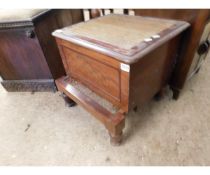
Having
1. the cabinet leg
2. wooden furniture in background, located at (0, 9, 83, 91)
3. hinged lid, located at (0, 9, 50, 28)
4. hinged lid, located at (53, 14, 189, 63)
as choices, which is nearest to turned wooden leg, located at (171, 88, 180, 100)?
the cabinet leg

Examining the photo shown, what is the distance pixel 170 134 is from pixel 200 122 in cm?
21

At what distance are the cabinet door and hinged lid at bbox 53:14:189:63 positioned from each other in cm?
Answer: 29

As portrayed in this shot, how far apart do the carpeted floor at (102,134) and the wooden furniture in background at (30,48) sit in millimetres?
169

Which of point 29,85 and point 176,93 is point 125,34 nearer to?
point 176,93

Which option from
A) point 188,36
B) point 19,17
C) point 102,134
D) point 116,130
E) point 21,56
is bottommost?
point 102,134

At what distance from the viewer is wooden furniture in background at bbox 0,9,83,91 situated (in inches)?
39.4

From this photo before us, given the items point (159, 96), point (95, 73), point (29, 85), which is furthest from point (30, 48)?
point (159, 96)

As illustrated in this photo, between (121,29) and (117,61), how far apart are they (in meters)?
0.23

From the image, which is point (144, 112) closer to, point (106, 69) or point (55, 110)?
point (106, 69)

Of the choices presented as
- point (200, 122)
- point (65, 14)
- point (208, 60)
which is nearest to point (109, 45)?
point (65, 14)

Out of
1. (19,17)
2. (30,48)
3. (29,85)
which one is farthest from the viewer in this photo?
(29,85)

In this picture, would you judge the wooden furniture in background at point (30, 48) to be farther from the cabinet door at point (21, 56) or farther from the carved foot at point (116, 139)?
the carved foot at point (116, 139)

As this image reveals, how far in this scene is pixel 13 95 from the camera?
4.50 ft

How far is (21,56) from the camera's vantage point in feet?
3.83
